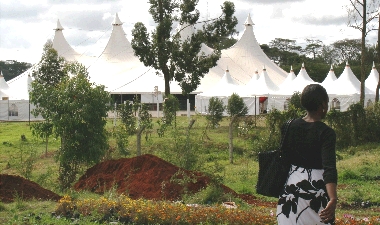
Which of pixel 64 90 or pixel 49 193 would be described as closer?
pixel 49 193

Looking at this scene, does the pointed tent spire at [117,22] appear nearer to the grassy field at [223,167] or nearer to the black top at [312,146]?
the grassy field at [223,167]

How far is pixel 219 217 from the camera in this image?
646cm

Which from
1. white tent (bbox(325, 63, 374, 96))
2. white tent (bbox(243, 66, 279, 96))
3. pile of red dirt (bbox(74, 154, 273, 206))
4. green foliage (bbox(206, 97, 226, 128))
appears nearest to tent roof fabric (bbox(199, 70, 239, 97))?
white tent (bbox(243, 66, 279, 96))

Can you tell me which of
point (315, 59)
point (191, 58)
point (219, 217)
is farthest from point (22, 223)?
point (315, 59)

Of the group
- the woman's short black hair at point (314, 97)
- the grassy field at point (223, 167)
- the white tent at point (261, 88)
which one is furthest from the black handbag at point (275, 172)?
the white tent at point (261, 88)

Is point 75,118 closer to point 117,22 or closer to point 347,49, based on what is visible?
point 117,22

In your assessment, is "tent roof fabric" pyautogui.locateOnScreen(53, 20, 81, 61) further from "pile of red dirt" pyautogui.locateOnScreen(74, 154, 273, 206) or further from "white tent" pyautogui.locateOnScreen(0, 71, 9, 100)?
"pile of red dirt" pyautogui.locateOnScreen(74, 154, 273, 206)

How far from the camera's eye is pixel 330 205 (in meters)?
3.54

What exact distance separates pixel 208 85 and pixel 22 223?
29278 mm

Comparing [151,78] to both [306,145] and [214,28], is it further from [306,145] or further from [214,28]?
[306,145]

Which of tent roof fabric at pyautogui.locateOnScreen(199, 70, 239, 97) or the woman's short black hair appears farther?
tent roof fabric at pyautogui.locateOnScreen(199, 70, 239, 97)

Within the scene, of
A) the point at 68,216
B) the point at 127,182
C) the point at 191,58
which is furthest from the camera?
the point at 191,58

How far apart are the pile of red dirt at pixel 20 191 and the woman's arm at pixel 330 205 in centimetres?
621

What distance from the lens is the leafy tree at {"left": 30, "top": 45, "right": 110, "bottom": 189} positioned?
11242 mm
